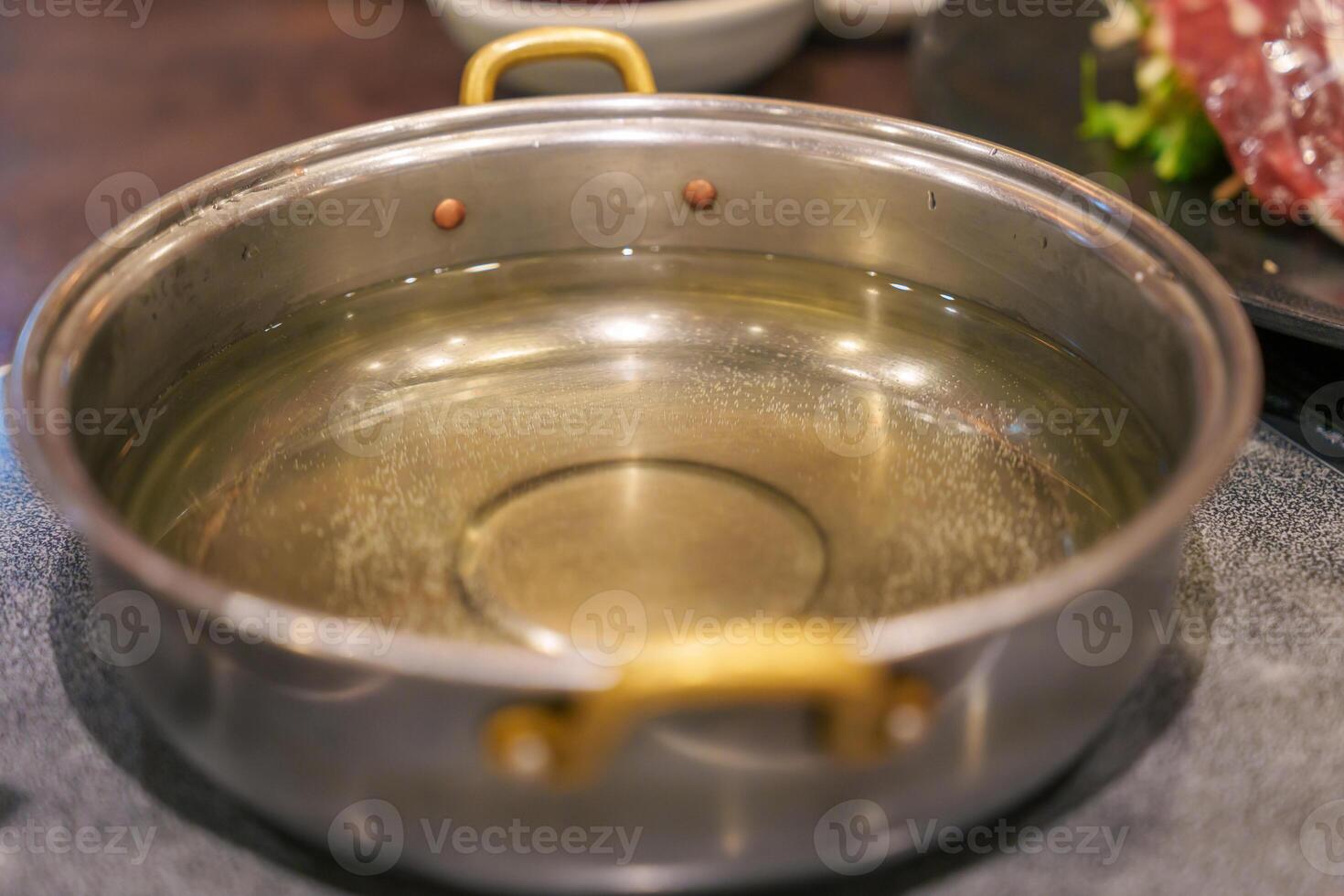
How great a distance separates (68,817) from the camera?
0.66 m

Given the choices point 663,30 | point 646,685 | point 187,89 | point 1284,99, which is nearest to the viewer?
point 646,685

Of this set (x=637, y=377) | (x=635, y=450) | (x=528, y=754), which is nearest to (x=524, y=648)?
(x=528, y=754)

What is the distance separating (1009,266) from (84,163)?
1362mm

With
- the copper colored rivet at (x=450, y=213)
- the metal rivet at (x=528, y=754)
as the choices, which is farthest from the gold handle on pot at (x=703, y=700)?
the copper colored rivet at (x=450, y=213)

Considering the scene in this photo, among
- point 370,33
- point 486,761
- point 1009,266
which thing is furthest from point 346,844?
point 370,33

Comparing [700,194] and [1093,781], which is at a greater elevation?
[700,194]

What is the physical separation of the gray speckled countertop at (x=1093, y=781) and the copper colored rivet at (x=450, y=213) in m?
0.40

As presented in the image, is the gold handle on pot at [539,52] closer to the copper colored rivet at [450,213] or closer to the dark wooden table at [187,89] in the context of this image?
the copper colored rivet at [450,213]

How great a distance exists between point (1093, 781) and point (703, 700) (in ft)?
1.02

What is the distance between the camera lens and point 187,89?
6.46ft

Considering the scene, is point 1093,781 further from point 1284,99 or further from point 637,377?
point 1284,99

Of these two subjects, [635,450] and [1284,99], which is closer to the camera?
[635,450]

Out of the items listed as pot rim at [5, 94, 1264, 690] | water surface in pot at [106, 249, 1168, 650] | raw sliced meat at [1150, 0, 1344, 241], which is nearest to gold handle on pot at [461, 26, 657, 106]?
pot rim at [5, 94, 1264, 690]

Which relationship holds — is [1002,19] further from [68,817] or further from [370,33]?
[68,817]
